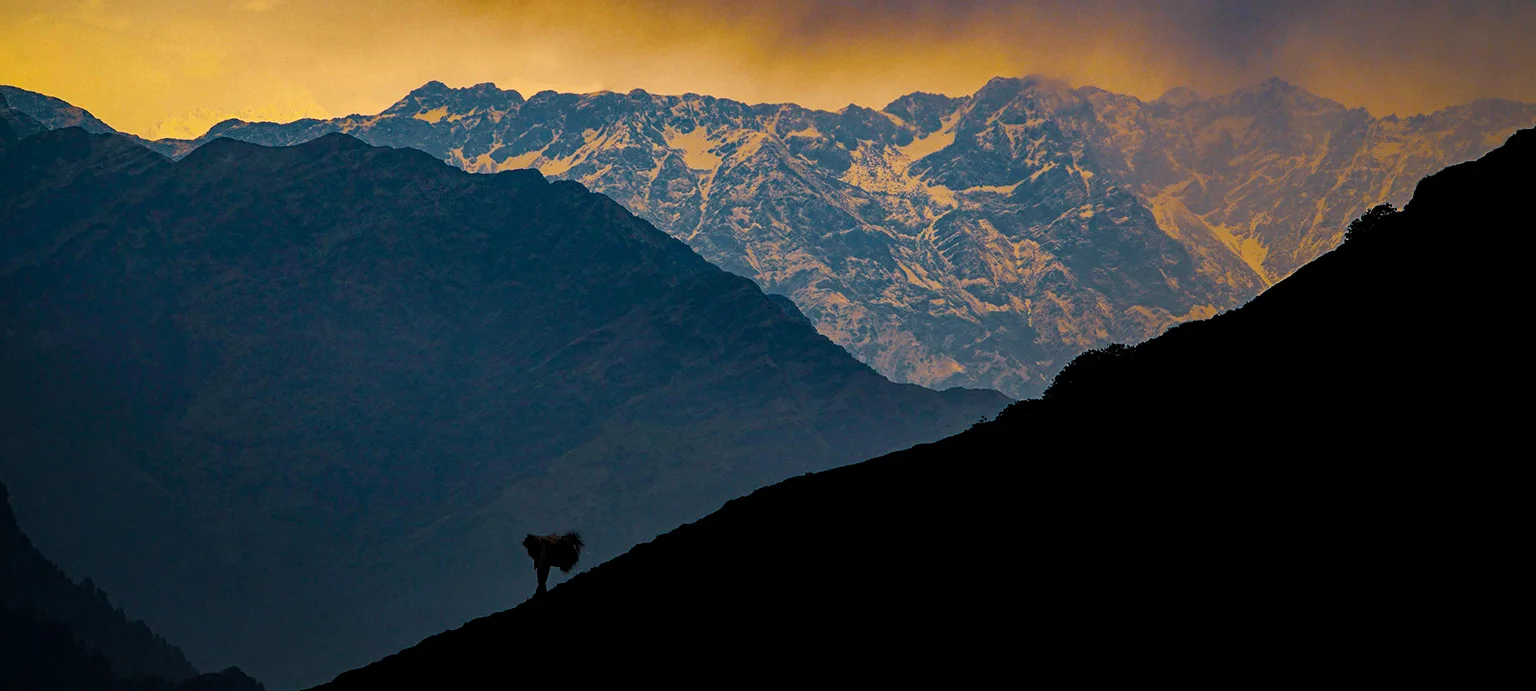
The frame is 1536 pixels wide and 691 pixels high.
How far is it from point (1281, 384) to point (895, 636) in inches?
608

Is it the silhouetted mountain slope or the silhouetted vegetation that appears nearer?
the silhouetted mountain slope

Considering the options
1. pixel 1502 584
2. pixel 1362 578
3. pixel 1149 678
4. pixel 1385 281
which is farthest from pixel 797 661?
pixel 1385 281

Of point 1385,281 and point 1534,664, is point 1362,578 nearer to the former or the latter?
point 1534,664

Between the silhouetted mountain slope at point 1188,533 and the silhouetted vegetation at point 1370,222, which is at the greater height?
the silhouetted vegetation at point 1370,222

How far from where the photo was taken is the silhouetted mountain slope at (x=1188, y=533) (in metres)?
32.8

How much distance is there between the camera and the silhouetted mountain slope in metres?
32.8

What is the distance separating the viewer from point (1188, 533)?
Result: 3891cm

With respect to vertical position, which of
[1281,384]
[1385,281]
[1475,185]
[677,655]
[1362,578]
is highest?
[1475,185]

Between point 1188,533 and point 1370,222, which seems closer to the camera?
point 1188,533

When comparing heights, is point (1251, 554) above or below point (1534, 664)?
above

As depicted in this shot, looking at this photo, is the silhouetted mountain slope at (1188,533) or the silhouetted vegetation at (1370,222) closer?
the silhouetted mountain slope at (1188,533)

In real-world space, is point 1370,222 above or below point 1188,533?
above

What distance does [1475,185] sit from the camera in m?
55.5

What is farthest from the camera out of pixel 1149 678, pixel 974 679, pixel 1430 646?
pixel 974 679
